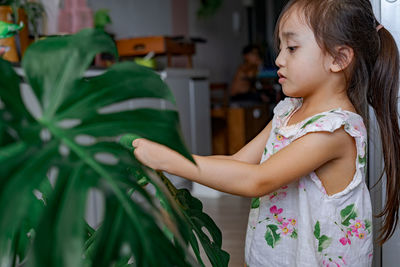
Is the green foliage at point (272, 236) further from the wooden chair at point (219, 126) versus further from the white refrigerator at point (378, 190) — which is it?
the wooden chair at point (219, 126)

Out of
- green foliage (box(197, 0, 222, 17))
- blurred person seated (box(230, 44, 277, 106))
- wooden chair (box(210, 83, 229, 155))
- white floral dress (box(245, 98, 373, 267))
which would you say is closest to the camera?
white floral dress (box(245, 98, 373, 267))

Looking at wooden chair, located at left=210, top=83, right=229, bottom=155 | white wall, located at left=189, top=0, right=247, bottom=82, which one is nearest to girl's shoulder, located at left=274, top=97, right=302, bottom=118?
wooden chair, located at left=210, top=83, right=229, bottom=155

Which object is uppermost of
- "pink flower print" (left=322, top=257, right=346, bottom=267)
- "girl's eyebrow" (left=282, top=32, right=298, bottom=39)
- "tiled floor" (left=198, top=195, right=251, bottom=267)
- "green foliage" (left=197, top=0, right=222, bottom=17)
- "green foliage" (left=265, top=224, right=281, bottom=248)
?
"green foliage" (left=197, top=0, right=222, bottom=17)

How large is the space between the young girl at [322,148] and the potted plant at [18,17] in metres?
1.58

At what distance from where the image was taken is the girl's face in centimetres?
92

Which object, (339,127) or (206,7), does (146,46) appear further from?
(339,127)

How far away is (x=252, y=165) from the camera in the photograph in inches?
33.6

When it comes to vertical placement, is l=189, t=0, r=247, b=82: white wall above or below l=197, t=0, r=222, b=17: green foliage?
below

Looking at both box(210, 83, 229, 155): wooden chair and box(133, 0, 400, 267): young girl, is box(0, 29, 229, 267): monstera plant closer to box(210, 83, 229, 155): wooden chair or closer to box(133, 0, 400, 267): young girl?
box(133, 0, 400, 267): young girl

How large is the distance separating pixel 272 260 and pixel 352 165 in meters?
0.25

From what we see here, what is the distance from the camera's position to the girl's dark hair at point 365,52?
918mm

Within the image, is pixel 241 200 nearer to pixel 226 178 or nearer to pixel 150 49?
pixel 150 49

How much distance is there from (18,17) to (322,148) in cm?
194

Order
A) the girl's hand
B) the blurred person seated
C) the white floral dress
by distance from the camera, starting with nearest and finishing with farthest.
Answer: the girl's hand < the white floral dress < the blurred person seated
